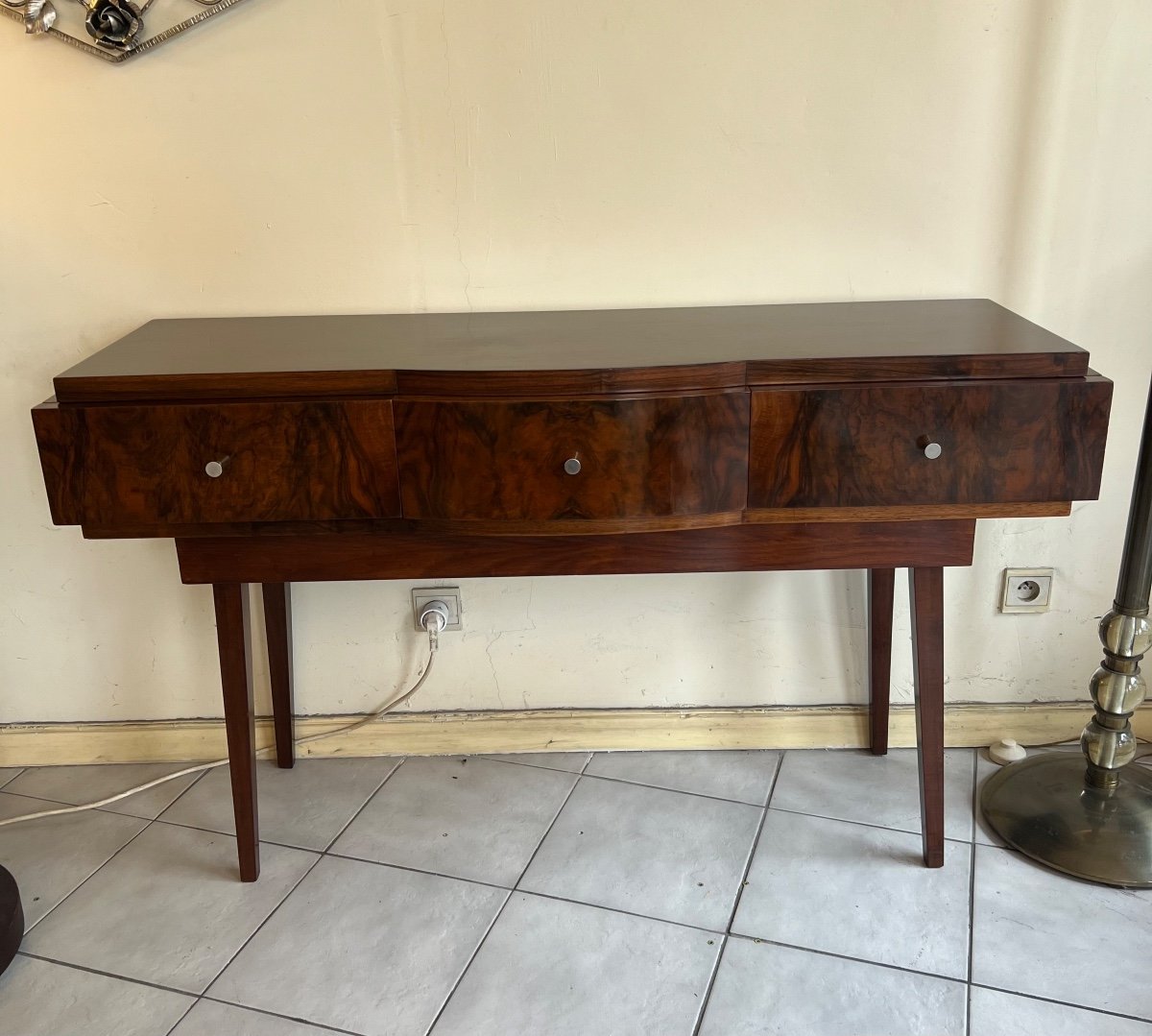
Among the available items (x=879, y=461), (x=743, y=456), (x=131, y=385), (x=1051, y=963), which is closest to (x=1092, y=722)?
(x=1051, y=963)

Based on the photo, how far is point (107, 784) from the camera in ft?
6.41

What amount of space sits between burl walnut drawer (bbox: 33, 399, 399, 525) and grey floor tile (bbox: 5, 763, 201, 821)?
714mm

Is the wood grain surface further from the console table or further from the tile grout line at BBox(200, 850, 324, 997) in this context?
the tile grout line at BBox(200, 850, 324, 997)

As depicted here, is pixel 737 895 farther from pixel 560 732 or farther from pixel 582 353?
pixel 582 353

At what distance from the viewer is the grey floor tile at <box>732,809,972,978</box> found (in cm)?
149

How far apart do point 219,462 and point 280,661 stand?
24.9 inches

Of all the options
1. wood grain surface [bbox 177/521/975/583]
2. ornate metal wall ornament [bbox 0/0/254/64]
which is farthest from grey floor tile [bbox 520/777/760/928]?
ornate metal wall ornament [bbox 0/0/254/64]

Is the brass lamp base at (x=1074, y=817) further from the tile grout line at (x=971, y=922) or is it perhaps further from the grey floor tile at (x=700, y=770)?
the grey floor tile at (x=700, y=770)

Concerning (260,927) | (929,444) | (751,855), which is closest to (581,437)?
(929,444)

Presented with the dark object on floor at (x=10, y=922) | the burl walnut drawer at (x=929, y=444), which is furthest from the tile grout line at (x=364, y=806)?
the burl walnut drawer at (x=929, y=444)

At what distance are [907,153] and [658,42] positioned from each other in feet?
1.36

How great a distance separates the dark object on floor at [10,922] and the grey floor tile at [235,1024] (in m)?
0.30

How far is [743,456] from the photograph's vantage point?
4.47 feet

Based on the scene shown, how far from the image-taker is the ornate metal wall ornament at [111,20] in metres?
1.57
